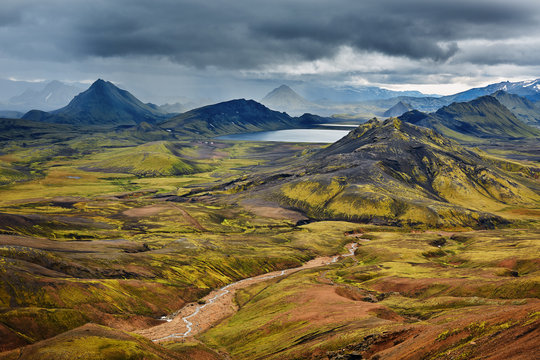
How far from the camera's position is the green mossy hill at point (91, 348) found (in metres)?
57.6

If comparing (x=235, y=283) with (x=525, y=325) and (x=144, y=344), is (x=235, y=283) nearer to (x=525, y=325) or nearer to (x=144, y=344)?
(x=144, y=344)

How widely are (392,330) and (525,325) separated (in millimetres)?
24936

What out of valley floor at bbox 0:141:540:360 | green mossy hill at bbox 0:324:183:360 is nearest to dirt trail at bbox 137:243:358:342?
valley floor at bbox 0:141:540:360

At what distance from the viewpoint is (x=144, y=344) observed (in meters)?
68.4

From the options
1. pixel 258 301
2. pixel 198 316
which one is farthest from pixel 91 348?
pixel 258 301

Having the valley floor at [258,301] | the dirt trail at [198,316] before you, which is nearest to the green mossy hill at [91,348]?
the valley floor at [258,301]

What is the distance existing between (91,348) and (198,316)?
60222 millimetres

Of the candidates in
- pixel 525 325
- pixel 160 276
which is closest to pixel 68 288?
pixel 160 276

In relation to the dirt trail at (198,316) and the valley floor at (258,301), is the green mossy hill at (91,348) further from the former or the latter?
the dirt trail at (198,316)

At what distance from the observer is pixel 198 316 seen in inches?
4641

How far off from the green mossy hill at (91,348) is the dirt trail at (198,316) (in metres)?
29.5

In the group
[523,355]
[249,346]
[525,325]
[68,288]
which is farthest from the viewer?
[68,288]

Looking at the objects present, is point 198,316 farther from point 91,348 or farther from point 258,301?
point 91,348

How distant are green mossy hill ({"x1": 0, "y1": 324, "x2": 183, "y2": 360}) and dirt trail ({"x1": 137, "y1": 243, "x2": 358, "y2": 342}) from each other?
29455 millimetres
